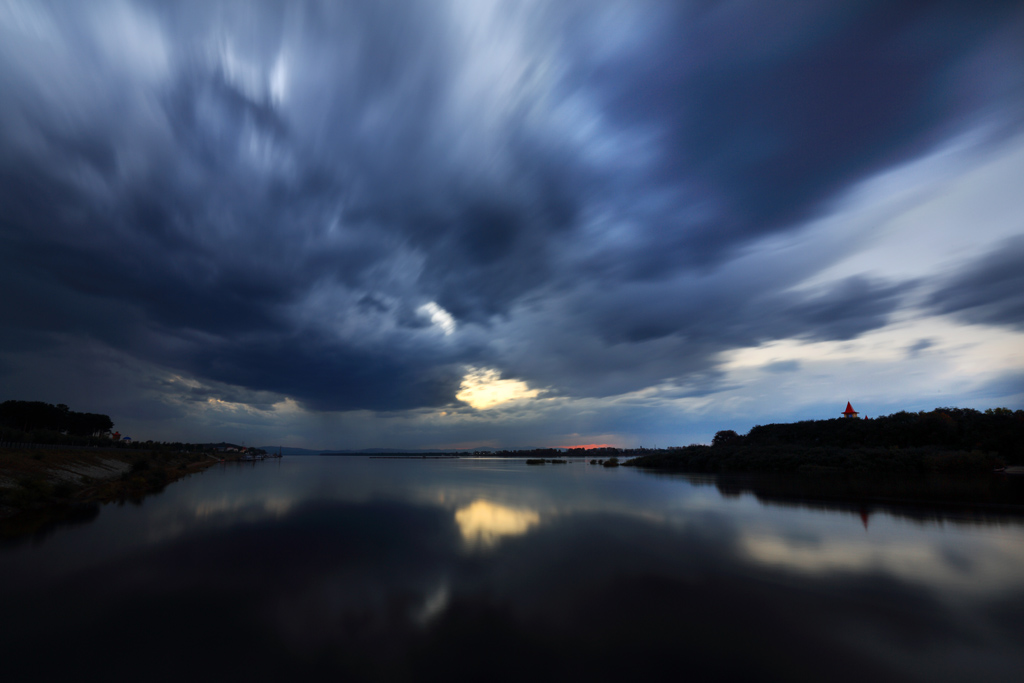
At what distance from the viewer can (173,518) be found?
19.0m

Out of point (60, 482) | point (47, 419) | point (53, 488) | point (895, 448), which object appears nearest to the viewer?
point (53, 488)

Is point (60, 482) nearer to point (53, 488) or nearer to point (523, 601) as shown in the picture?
point (53, 488)

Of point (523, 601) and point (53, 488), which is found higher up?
point (53, 488)

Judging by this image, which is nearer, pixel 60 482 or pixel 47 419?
pixel 60 482

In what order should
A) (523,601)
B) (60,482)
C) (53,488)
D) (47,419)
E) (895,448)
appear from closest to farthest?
(523,601), (53,488), (60,482), (895,448), (47,419)

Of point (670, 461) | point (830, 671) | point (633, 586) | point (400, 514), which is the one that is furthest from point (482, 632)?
point (670, 461)

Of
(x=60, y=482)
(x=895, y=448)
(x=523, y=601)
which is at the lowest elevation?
(x=523, y=601)

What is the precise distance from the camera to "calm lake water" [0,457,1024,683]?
6266mm

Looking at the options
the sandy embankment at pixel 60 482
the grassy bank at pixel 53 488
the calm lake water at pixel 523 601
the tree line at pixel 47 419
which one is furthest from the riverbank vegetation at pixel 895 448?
the tree line at pixel 47 419

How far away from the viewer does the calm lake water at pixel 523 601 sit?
6266 mm

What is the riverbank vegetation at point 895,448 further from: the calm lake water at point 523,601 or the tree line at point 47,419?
the tree line at point 47,419

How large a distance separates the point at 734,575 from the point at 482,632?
25.1 feet

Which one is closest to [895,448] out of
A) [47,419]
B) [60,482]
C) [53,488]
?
[53,488]

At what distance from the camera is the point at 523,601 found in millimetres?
8766
